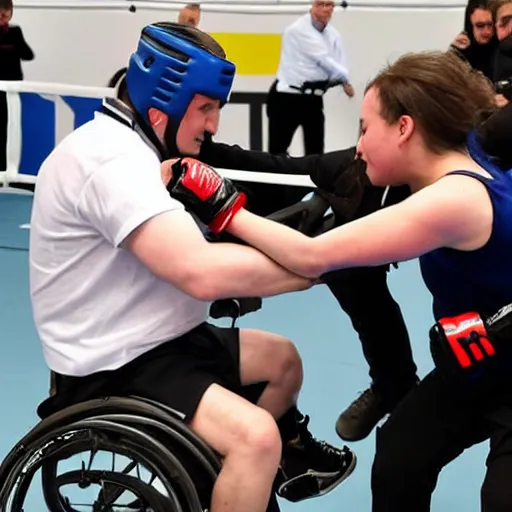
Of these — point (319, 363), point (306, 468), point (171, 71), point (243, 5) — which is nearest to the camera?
point (171, 71)

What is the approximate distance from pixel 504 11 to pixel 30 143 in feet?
10.6

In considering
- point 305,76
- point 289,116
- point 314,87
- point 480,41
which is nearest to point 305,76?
point 305,76

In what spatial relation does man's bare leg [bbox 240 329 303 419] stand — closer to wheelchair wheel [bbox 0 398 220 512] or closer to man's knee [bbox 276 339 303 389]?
man's knee [bbox 276 339 303 389]

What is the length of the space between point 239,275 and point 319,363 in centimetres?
211

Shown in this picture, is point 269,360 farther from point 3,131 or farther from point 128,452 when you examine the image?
point 3,131

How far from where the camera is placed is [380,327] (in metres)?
3.16

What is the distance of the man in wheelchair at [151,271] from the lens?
1.82 meters

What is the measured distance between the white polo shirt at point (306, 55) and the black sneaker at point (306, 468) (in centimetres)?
506

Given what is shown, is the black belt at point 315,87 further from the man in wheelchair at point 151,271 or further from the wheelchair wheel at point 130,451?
the wheelchair wheel at point 130,451

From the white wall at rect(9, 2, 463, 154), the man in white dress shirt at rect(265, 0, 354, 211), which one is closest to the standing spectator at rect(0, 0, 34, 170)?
the white wall at rect(9, 2, 463, 154)

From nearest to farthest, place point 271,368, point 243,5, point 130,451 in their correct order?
point 130,451 → point 271,368 → point 243,5

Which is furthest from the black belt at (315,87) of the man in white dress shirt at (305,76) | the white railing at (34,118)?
the white railing at (34,118)

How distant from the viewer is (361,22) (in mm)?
7781

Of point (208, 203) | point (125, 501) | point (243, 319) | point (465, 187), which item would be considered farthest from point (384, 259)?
point (243, 319)
